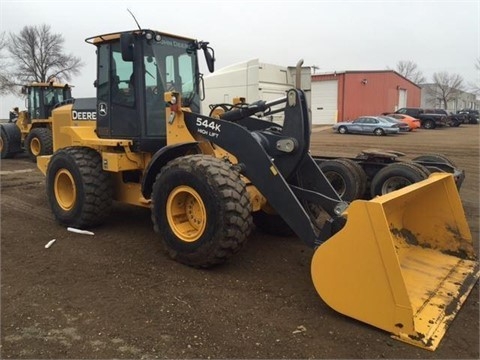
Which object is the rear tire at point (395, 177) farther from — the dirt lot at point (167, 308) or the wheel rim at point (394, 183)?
the dirt lot at point (167, 308)

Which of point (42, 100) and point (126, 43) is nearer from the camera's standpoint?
point (126, 43)

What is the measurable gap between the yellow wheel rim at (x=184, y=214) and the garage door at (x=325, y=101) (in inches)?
1511

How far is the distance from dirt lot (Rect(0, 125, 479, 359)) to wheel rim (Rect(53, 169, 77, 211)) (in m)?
0.62

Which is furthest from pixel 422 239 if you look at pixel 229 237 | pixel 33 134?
pixel 33 134

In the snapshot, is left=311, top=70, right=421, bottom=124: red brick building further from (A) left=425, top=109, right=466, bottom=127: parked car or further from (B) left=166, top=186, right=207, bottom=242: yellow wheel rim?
(B) left=166, top=186, right=207, bottom=242: yellow wheel rim

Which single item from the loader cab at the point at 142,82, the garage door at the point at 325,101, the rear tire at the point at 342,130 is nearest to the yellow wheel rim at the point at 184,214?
the loader cab at the point at 142,82

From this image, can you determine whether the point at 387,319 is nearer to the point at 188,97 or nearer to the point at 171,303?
the point at 171,303

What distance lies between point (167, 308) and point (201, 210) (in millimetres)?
1141

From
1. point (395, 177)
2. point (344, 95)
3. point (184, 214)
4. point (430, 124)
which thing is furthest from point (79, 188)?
point (344, 95)

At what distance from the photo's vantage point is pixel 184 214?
16.4ft

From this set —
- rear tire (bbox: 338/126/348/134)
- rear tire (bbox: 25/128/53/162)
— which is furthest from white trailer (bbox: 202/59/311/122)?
rear tire (bbox: 338/126/348/134)

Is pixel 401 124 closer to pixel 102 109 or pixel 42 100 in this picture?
pixel 42 100

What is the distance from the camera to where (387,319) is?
3461mm

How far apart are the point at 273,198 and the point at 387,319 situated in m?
1.64
